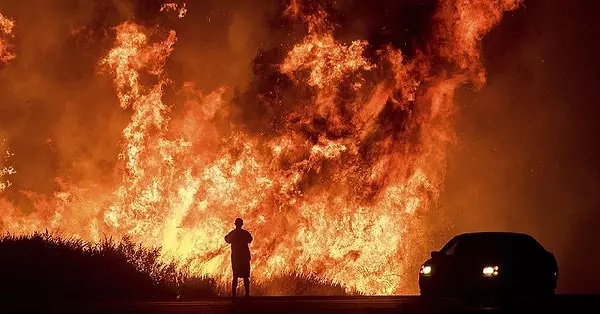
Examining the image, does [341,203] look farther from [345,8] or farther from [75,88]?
[75,88]

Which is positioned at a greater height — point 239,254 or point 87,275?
point 239,254

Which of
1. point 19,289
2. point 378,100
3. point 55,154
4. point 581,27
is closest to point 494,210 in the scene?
point 581,27

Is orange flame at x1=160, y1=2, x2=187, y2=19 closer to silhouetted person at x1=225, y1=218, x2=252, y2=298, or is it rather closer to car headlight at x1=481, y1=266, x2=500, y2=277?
silhouetted person at x1=225, y1=218, x2=252, y2=298

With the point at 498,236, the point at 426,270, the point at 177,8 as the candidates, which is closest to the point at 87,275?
the point at 426,270

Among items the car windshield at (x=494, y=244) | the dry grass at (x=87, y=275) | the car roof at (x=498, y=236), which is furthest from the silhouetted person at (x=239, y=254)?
the car roof at (x=498, y=236)

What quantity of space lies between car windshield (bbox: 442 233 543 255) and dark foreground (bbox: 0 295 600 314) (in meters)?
1.09

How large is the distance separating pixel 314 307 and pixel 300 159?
45.3 ft

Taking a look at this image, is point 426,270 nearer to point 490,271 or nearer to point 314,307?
point 490,271

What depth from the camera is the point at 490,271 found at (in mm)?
18578

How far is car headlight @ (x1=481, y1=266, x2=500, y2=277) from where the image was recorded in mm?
18547

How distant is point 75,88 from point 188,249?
8570 mm

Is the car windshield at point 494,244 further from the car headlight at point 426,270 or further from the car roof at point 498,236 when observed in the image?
the car headlight at point 426,270

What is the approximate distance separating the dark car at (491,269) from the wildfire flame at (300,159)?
10.2m

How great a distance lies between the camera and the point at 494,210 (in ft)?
137
